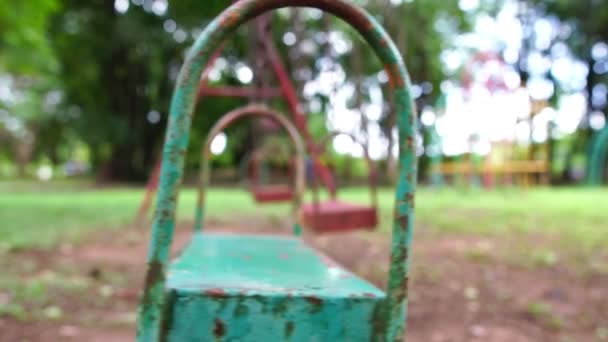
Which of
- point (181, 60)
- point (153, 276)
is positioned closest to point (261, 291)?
point (153, 276)

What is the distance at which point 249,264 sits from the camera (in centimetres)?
135

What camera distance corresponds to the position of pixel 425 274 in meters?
3.17

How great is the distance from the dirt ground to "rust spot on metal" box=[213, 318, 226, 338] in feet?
4.23

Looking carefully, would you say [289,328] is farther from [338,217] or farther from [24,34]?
[24,34]

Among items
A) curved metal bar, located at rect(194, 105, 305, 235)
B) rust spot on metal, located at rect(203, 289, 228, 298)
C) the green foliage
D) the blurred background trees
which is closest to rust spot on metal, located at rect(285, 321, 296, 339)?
rust spot on metal, located at rect(203, 289, 228, 298)

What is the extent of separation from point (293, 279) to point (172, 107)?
424mm

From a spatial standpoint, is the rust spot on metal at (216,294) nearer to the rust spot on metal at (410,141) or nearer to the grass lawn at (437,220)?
the rust spot on metal at (410,141)

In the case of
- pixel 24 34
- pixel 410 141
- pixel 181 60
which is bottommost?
pixel 410 141

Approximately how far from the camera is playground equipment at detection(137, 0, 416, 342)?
885 millimetres

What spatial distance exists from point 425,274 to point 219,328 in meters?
2.39

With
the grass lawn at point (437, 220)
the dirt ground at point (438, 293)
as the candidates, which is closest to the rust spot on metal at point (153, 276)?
the dirt ground at point (438, 293)

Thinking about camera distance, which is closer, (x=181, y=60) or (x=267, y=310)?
(x=267, y=310)

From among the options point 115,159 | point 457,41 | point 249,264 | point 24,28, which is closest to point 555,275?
point 249,264

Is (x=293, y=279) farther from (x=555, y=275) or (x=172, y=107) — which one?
(x=555, y=275)
